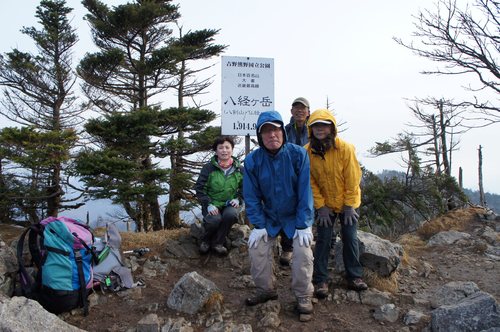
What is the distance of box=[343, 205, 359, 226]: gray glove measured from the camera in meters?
3.70

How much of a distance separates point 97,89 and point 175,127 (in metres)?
3.51

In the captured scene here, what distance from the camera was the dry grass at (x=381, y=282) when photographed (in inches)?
166

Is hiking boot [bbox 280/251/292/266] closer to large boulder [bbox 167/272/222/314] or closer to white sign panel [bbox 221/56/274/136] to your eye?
large boulder [bbox 167/272/222/314]

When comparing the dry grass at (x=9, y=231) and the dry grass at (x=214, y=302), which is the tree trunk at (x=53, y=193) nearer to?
the dry grass at (x=9, y=231)

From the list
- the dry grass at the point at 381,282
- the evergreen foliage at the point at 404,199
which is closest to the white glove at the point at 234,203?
the dry grass at the point at 381,282

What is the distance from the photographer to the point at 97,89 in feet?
38.1

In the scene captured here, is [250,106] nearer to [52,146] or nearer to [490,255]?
[490,255]

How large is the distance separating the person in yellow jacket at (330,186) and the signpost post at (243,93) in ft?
5.73

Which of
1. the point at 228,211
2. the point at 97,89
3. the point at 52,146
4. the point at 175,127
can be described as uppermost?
the point at 97,89

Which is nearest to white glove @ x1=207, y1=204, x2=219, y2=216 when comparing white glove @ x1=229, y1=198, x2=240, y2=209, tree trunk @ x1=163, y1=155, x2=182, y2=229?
white glove @ x1=229, y1=198, x2=240, y2=209

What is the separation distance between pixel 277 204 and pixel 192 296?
1.40 metres

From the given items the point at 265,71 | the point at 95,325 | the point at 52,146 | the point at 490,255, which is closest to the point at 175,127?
the point at 52,146

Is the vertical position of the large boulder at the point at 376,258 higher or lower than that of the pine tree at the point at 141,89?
lower

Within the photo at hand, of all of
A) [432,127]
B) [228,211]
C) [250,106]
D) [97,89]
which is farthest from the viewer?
[432,127]
